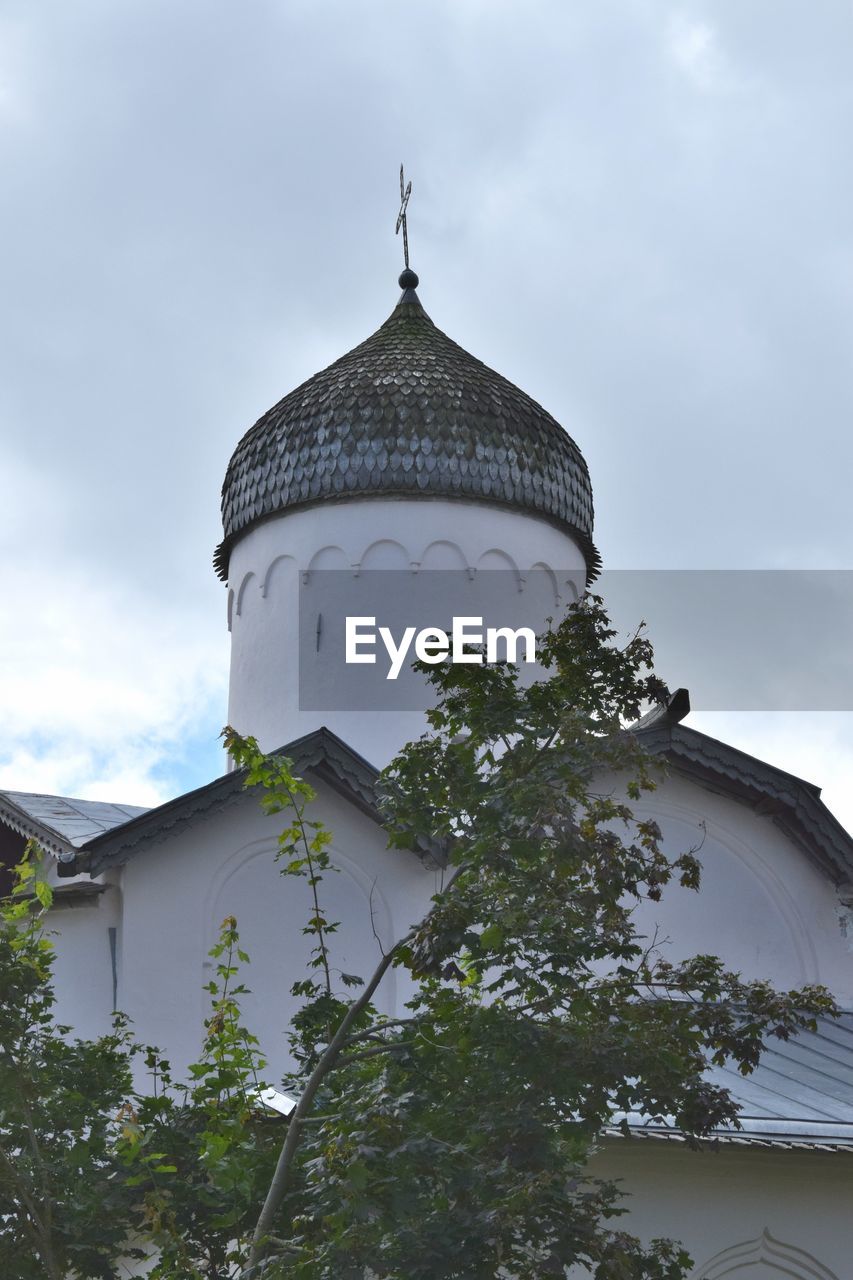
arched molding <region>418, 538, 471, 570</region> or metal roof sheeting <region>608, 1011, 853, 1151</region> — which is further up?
arched molding <region>418, 538, 471, 570</region>

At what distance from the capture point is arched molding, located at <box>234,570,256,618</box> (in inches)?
575

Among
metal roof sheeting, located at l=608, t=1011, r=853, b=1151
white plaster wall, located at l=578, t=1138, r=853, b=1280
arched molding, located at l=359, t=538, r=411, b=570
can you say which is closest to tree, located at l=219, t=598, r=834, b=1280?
metal roof sheeting, located at l=608, t=1011, r=853, b=1151

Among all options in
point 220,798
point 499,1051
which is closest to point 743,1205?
point 499,1051

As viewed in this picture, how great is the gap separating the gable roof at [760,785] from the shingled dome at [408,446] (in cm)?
296

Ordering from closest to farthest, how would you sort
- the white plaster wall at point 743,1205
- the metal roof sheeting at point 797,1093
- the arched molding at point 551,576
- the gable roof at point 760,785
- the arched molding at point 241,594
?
the metal roof sheeting at point 797,1093 → the white plaster wall at point 743,1205 → the gable roof at point 760,785 → the arched molding at point 551,576 → the arched molding at point 241,594

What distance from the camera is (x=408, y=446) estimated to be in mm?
13938

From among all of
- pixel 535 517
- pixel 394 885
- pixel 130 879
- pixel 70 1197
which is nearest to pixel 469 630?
pixel 535 517

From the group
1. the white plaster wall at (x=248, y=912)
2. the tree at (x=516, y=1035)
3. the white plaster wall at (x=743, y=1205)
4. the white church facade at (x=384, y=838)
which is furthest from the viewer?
the white plaster wall at (x=248, y=912)

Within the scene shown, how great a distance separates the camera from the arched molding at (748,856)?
478 inches

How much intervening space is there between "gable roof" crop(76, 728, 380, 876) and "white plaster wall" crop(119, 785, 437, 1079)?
0.57 feet

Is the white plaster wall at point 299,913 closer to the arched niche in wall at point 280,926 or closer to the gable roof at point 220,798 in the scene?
the arched niche in wall at point 280,926

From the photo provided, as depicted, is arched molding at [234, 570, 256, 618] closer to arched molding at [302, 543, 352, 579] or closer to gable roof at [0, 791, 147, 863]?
arched molding at [302, 543, 352, 579]

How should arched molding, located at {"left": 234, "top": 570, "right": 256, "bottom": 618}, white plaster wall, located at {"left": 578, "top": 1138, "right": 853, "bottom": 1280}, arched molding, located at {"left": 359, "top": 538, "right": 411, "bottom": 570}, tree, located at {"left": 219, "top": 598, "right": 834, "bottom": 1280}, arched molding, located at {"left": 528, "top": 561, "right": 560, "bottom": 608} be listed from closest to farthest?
tree, located at {"left": 219, "top": 598, "right": 834, "bottom": 1280}
white plaster wall, located at {"left": 578, "top": 1138, "right": 853, "bottom": 1280}
arched molding, located at {"left": 359, "top": 538, "right": 411, "bottom": 570}
arched molding, located at {"left": 528, "top": 561, "right": 560, "bottom": 608}
arched molding, located at {"left": 234, "top": 570, "right": 256, "bottom": 618}

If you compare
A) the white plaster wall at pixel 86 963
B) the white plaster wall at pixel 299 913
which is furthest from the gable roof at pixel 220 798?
the white plaster wall at pixel 86 963
